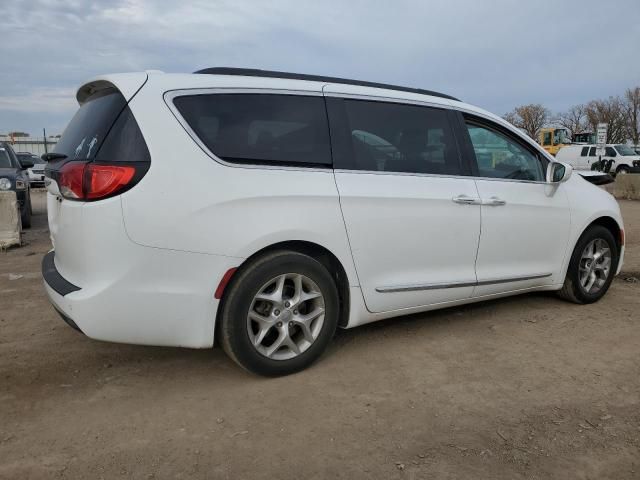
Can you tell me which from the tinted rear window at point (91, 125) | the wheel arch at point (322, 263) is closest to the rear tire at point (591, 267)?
the wheel arch at point (322, 263)

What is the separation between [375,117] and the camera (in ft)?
11.8

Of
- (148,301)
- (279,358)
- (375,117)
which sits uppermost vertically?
(375,117)

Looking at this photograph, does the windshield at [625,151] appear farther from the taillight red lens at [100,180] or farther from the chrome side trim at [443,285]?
the taillight red lens at [100,180]

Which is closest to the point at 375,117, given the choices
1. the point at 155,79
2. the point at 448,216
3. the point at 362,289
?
the point at 448,216

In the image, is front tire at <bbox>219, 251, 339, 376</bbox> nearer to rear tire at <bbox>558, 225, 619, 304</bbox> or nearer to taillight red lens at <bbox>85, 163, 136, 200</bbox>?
taillight red lens at <bbox>85, 163, 136, 200</bbox>

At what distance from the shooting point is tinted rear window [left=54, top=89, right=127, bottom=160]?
9.37 feet

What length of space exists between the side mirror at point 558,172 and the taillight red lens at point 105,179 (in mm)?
3307

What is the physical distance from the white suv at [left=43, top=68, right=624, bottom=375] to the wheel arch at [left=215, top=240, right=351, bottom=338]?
0.04 ft

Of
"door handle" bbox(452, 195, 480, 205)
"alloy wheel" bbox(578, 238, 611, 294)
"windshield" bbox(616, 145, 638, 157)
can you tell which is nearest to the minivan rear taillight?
"door handle" bbox(452, 195, 480, 205)

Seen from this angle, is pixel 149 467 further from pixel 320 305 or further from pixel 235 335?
pixel 320 305

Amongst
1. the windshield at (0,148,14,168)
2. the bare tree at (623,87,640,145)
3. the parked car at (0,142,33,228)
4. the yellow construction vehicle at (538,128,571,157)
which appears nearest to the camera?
the parked car at (0,142,33,228)

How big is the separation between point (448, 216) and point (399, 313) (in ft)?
2.50

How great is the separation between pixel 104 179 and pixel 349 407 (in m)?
1.77

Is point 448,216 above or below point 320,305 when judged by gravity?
above
